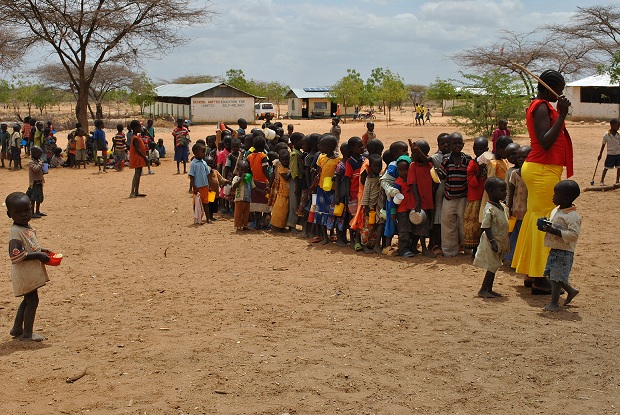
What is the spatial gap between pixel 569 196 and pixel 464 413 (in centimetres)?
261

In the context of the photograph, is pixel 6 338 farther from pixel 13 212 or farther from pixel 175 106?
pixel 175 106

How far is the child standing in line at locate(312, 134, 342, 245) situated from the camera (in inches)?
380

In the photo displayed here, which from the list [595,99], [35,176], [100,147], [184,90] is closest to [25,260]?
[35,176]

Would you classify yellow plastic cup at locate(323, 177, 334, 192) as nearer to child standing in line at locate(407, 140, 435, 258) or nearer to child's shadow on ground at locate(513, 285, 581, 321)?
child standing in line at locate(407, 140, 435, 258)

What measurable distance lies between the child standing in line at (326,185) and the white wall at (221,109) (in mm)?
42756

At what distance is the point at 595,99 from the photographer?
4322cm

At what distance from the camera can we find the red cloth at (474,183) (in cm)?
828

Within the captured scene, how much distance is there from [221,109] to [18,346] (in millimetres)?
47499

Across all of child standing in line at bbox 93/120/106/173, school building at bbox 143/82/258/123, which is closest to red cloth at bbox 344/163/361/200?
child standing in line at bbox 93/120/106/173

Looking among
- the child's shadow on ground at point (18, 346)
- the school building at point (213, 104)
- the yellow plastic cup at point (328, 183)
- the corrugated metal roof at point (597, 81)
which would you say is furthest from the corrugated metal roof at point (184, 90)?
the child's shadow on ground at point (18, 346)

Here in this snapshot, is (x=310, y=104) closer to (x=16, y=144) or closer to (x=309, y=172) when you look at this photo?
(x=16, y=144)

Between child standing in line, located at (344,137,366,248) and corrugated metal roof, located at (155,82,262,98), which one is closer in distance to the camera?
child standing in line, located at (344,137,366,248)

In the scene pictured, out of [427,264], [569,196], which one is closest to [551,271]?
[569,196]

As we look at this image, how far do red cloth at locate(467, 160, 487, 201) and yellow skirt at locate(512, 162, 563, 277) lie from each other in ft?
4.36
